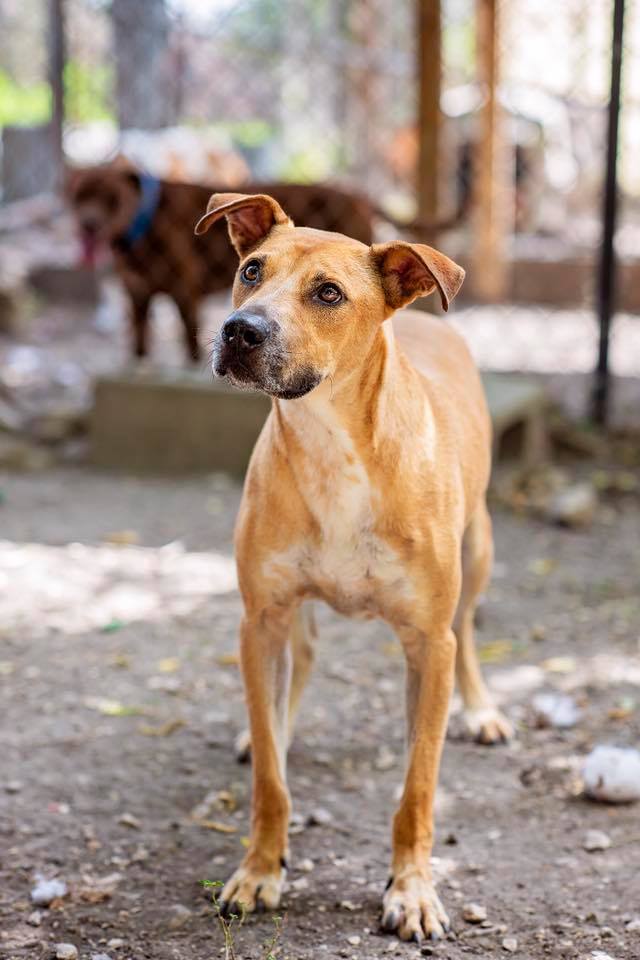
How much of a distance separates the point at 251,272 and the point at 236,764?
5.04ft

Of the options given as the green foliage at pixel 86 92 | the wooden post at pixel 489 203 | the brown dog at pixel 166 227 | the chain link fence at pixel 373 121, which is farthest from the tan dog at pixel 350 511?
the wooden post at pixel 489 203

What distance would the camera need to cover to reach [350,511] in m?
2.70

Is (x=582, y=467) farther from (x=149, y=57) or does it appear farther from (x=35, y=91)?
(x=35, y=91)

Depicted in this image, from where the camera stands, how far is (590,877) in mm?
2910

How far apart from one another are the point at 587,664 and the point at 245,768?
1.35 metres

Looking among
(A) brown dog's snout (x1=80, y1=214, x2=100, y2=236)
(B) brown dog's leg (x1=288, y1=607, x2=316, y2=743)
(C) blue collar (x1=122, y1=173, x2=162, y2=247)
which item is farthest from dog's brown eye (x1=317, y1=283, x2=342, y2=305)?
(A) brown dog's snout (x1=80, y1=214, x2=100, y2=236)

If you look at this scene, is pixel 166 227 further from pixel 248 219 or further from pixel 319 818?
pixel 319 818

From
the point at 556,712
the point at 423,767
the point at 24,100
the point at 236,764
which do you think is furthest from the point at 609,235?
the point at 24,100

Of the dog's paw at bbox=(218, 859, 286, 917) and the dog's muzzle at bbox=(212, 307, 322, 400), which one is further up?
the dog's muzzle at bbox=(212, 307, 322, 400)

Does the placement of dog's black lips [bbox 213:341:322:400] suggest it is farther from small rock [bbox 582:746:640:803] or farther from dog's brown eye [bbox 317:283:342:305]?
small rock [bbox 582:746:640:803]

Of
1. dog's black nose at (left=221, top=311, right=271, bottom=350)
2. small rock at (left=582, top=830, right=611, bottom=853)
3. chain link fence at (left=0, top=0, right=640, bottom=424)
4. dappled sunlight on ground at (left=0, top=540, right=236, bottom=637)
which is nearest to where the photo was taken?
dog's black nose at (left=221, top=311, right=271, bottom=350)

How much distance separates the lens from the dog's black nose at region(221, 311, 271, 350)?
7.93 feet

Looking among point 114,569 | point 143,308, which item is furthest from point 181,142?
point 114,569

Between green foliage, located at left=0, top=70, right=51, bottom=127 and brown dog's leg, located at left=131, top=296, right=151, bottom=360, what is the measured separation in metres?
9.28
